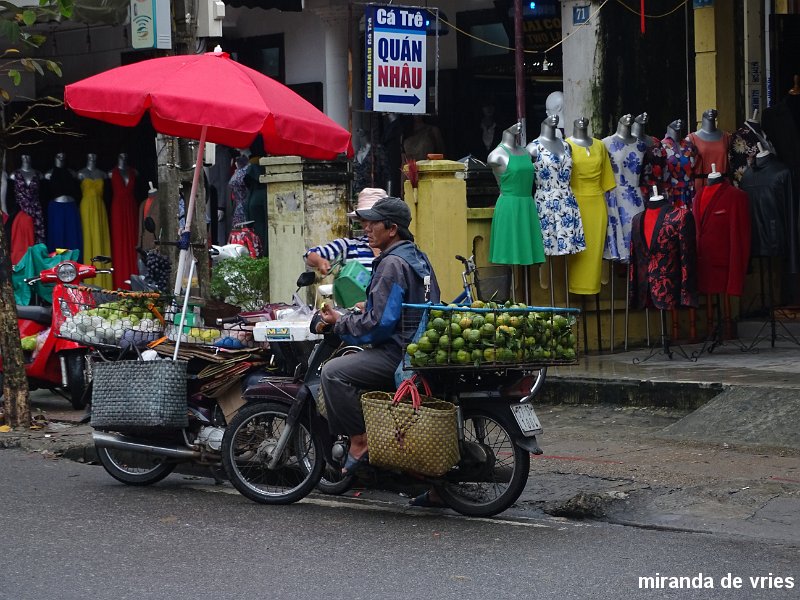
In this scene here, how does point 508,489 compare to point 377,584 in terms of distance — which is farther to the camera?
point 508,489

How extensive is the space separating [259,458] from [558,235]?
5.08 m

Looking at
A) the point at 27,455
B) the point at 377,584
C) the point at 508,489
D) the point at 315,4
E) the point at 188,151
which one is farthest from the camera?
the point at 315,4

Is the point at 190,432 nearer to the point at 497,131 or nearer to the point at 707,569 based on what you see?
the point at 707,569

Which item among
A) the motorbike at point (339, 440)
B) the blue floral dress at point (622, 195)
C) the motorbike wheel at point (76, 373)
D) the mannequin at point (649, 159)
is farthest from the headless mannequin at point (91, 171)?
the motorbike at point (339, 440)

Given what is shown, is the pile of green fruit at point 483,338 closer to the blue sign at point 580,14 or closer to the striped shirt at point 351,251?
the striped shirt at point 351,251

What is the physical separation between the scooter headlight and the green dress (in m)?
3.68

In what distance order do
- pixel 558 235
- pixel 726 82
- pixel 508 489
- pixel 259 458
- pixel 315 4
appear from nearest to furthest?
pixel 508 489 → pixel 259 458 → pixel 558 235 → pixel 726 82 → pixel 315 4

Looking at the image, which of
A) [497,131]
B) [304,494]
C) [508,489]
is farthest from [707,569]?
[497,131]

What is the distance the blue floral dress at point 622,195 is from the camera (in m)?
12.3

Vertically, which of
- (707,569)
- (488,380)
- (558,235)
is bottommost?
(707,569)

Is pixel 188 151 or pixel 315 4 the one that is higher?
pixel 315 4

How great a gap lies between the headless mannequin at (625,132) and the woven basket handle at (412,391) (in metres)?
5.88

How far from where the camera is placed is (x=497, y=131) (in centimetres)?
1606

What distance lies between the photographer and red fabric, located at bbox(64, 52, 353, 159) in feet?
26.4
